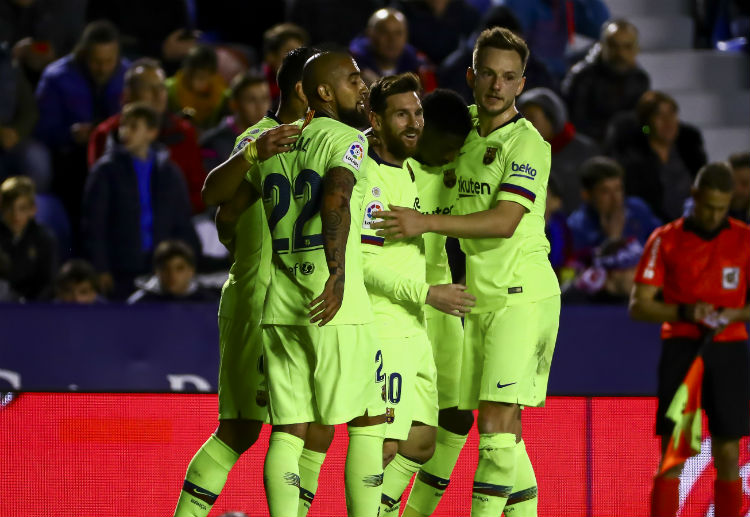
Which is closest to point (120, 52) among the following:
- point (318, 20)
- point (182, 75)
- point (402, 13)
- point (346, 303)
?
point (182, 75)

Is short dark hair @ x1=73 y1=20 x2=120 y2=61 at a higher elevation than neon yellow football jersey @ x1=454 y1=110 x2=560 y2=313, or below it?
higher

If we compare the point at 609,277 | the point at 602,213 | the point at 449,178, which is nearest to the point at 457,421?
the point at 449,178

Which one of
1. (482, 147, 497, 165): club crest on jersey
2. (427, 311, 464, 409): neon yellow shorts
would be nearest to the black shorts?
(427, 311, 464, 409): neon yellow shorts

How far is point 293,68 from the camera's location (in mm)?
6020

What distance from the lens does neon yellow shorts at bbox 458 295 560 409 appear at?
591 cm

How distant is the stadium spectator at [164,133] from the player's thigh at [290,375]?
4881 mm

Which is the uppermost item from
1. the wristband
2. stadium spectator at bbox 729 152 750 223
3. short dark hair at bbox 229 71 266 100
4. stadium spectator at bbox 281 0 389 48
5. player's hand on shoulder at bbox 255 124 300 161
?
stadium spectator at bbox 281 0 389 48

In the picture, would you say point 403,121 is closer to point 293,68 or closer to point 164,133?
point 293,68

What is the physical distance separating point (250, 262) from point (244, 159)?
0.58m

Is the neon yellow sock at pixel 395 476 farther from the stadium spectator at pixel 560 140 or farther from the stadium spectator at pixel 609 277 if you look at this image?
the stadium spectator at pixel 560 140

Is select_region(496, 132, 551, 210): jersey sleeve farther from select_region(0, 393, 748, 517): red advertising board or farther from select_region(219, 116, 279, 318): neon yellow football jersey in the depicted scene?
select_region(0, 393, 748, 517): red advertising board

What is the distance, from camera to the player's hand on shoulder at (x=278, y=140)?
17.9 ft

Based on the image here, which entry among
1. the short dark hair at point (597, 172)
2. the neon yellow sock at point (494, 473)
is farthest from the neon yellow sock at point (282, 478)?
the short dark hair at point (597, 172)

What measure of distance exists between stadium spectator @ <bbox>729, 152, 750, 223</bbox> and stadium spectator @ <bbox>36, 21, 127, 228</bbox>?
4695mm
